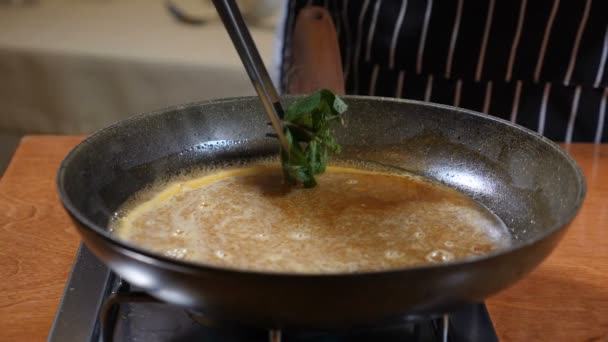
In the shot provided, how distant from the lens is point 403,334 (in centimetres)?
72

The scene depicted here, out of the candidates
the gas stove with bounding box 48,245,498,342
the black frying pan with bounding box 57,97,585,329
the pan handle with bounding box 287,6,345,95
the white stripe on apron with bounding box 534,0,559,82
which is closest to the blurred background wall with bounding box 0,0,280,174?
the pan handle with bounding box 287,6,345,95

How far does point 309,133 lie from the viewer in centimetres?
Result: 85

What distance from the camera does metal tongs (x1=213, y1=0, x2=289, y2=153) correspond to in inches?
28.8

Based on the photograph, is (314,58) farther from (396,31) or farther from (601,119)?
(601,119)

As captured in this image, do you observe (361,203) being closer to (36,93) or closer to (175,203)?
(175,203)

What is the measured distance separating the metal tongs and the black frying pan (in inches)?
4.4

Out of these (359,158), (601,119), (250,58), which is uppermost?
(250,58)

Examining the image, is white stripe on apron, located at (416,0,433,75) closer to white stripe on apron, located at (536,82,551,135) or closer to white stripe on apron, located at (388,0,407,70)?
white stripe on apron, located at (388,0,407,70)

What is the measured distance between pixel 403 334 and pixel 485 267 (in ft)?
0.72

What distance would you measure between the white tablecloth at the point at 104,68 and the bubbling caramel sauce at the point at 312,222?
1803 mm

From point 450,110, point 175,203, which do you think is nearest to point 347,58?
point 450,110

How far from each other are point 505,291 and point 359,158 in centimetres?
27

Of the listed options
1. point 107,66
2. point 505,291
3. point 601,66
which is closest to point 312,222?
point 505,291

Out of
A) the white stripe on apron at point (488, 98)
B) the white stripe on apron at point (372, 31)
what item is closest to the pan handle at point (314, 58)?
the white stripe on apron at point (372, 31)
